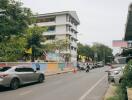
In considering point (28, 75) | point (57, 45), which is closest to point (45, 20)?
point (57, 45)

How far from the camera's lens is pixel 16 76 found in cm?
1741

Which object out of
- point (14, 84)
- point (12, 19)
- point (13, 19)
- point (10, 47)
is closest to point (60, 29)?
point (10, 47)

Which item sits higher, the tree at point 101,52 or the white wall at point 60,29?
the white wall at point 60,29

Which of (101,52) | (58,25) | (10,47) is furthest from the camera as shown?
(101,52)

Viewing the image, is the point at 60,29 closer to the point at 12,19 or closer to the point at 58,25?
the point at 58,25

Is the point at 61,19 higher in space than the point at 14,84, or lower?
higher

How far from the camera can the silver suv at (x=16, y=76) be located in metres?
16.5

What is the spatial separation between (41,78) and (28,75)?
2.45 meters

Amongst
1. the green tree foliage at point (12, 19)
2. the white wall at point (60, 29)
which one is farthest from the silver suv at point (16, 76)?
the white wall at point (60, 29)

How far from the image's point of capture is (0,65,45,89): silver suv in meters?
16.5

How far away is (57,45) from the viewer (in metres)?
60.7

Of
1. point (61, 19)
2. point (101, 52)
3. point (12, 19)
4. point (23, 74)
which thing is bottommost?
point (23, 74)

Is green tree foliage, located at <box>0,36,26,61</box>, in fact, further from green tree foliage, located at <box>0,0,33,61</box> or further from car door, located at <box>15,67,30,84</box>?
car door, located at <box>15,67,30,84</box>

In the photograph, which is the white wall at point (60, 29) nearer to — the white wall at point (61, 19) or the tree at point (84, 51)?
the white wall at point (61, 19)
